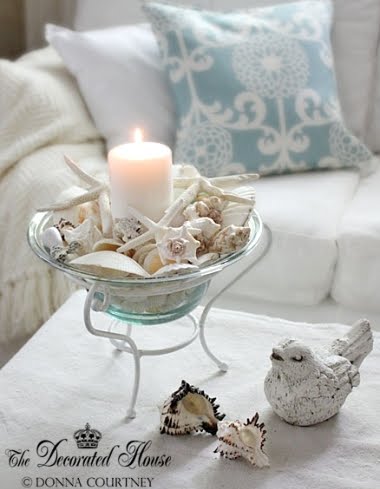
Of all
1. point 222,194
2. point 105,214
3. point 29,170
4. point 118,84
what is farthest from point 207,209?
point 118,84

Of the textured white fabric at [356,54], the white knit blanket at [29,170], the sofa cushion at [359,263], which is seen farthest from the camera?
the textured white fabric at [356,54]

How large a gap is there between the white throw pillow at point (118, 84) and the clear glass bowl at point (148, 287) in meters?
0.78

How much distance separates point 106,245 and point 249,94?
0.88 meters

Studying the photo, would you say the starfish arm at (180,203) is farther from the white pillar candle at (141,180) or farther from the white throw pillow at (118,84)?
the white throw pillow at (118,84)

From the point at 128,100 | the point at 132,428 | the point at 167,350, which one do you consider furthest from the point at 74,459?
the point at 128,100

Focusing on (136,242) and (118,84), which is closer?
(136,242)

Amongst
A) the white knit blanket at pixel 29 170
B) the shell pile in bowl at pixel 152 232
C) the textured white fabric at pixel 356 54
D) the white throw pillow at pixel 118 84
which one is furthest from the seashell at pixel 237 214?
the textured white fabric at pixel 356 54

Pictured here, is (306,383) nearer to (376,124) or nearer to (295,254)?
(295,254)

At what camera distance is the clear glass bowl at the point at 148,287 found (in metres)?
0.84

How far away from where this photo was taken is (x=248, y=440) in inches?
33.4

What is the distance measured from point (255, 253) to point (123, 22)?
95cm

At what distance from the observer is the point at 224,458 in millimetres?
869

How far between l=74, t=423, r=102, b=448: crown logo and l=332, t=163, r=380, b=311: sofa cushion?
0.75 m

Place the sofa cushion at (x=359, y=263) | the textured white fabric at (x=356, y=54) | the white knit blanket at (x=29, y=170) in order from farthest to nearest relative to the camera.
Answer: the textured white fabric at (x=356, y=54) → the white knit blanket at (x=29, y=170) → the sofa cushion at (x=359, y=263)
